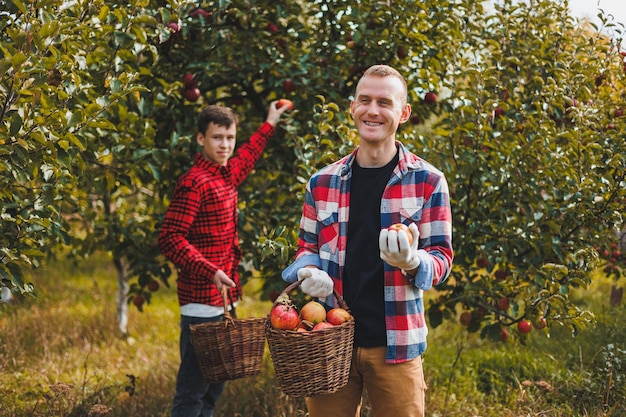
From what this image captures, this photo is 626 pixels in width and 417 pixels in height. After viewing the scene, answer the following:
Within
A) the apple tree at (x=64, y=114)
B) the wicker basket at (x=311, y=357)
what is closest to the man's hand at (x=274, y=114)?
the apple tree at (x=64, y=114)

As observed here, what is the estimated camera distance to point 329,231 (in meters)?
2.28

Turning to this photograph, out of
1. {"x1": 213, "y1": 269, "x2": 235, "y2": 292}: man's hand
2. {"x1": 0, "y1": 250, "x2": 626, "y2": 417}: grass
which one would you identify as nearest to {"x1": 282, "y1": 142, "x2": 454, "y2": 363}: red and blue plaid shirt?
{"x1": 213, "y1": 269, "x2": 235, "y2": 292}: man's hand

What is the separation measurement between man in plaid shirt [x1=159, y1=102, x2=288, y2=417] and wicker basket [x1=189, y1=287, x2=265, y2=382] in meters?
0.17

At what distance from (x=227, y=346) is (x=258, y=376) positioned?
3.84 ft

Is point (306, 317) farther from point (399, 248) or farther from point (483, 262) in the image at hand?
point (483, 262)

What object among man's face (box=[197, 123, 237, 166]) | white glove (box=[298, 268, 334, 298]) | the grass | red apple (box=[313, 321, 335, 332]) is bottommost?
the grass

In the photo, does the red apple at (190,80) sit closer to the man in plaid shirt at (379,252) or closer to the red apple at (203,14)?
the red apple at (203,14)

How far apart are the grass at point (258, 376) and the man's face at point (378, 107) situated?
5.83 feet

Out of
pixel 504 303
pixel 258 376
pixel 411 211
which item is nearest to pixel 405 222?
pixel 411 211

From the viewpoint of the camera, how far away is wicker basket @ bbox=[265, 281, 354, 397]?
2.00 meters

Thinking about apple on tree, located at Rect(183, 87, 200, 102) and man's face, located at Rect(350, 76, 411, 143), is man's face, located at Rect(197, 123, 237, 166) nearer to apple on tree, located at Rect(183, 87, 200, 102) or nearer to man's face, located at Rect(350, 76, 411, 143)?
apple on tree, located at Rect(183, 87, 200, 102)

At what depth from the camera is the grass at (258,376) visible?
11.4ft

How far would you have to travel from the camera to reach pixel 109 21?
3238 millimetres

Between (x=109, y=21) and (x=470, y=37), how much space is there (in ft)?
6.72
